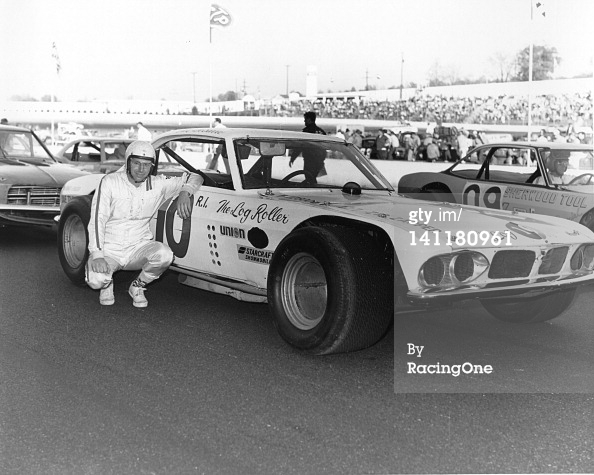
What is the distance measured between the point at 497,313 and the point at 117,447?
9.12 ft

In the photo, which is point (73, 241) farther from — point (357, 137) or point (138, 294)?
point (357, 137)

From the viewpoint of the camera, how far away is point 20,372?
3.79 meters

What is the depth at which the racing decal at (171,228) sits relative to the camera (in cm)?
502

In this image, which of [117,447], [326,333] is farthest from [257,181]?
[117,447]

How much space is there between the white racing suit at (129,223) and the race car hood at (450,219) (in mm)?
940

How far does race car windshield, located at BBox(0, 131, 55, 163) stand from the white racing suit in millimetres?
4362

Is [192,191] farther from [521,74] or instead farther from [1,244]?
[1,244]

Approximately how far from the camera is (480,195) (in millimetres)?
7355

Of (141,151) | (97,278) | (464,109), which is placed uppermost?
(464,109)

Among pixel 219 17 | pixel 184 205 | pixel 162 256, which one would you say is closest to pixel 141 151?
pixel 184 205

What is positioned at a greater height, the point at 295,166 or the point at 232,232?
the point at 295,166

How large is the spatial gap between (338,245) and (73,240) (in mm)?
2768

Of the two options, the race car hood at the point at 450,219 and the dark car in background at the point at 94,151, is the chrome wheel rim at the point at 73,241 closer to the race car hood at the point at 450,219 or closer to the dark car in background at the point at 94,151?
the race car hood at the point at 450,219

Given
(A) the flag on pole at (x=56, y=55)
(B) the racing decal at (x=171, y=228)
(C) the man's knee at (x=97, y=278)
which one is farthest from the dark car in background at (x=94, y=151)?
(C) the man's knee at (x=97, y=278)
